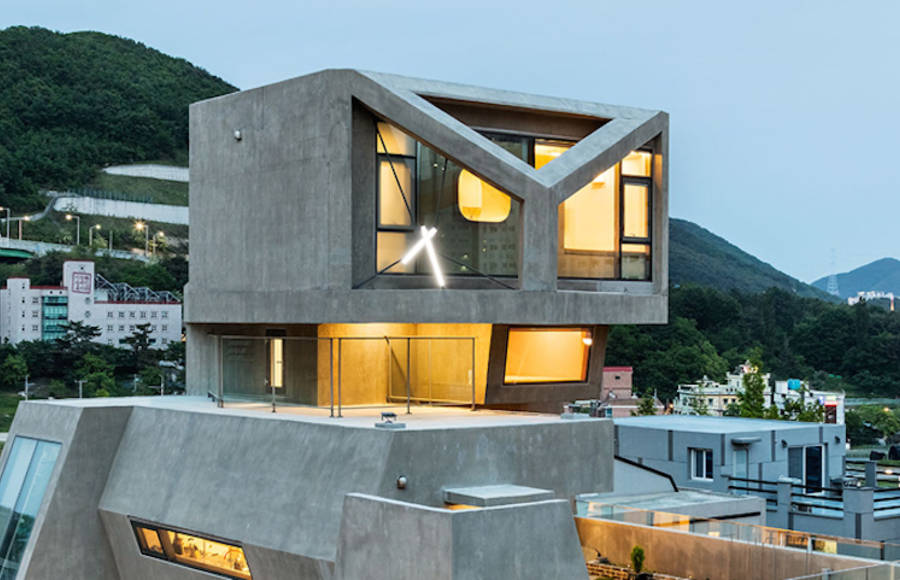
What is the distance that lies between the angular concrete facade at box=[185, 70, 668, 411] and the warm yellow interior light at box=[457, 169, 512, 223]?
0.27 m

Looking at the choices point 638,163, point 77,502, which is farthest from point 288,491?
point 638,163

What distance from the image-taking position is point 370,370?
A: 20406 mm

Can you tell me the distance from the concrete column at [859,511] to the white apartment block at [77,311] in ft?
314

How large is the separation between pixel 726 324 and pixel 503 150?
126471mm

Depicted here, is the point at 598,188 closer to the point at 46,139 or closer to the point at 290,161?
the point at 290,161

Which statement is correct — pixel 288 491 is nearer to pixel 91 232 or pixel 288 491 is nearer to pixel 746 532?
pixel 746 532

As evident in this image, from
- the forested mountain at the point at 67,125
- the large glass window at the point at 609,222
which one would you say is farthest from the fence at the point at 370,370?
the forested mountain at the point at 67,125

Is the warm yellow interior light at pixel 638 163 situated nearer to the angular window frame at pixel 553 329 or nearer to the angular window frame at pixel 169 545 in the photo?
the angular window frame at pixel 553 329

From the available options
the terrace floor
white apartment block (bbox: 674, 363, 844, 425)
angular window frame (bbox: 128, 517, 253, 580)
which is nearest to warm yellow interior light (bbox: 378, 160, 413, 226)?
the terrace floor

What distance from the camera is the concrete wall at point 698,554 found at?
712 inches

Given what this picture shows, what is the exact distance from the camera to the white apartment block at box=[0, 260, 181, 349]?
122438 mm

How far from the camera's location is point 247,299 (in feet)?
68.1

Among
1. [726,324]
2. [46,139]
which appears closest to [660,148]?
[726,324]

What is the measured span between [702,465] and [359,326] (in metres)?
20.2
